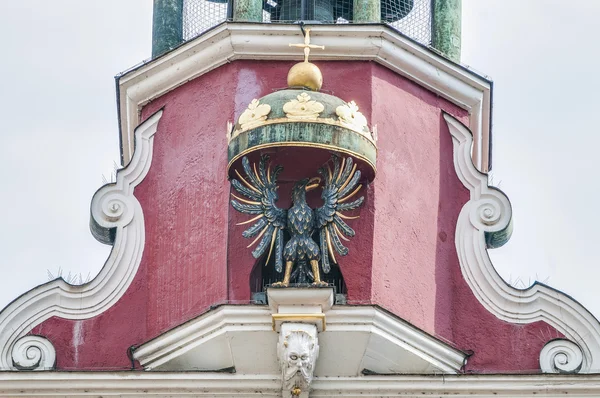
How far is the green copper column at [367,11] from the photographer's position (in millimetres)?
23031

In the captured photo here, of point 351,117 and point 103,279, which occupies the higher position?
point 351,117

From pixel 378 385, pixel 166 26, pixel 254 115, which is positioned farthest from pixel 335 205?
pixel 166 26

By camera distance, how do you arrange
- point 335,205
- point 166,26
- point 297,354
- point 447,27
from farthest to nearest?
1. point 166,26
2. point 447,27
3. point 335,205
4. point 297,354

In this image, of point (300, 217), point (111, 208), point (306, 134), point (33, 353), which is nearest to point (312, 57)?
point (306, 134)

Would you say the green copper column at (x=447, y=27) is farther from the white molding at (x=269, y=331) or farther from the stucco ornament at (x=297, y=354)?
the stucco ornament at (x=297, y=354)

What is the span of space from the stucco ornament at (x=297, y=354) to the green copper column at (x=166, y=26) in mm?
3463

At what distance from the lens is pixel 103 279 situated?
22.1 metres

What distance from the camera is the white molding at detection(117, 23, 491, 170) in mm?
22594

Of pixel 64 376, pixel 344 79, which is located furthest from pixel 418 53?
pixel 64 376

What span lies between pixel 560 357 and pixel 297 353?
2025mm

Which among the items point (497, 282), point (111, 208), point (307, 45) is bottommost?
point (497, 282)

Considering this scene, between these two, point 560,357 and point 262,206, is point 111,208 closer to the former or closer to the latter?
point 262,206

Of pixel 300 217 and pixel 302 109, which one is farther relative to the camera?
pixel 302 109

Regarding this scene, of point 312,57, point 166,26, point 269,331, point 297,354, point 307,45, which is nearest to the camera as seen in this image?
point 297,354
